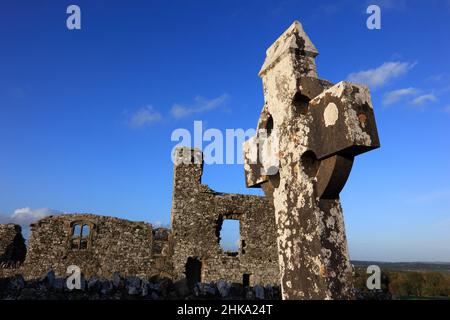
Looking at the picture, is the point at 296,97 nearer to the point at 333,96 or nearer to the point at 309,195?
the point at 333,96

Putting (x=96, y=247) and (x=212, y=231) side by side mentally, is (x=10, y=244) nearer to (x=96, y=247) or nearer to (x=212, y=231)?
(x=96, y=247)

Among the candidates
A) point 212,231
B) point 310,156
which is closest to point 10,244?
point 212,231

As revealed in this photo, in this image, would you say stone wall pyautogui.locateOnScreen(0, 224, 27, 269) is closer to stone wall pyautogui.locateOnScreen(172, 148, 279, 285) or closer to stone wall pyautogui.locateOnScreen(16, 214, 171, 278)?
stone wall pyautogui.locateOnScreen(16, 214, 171, 278)

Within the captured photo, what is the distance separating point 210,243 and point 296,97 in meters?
14.8

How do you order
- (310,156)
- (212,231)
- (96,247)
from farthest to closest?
(212,231) < (96,247) < (310,156)

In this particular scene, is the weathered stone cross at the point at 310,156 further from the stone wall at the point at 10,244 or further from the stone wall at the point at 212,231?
the stone wall at the point at 10,244

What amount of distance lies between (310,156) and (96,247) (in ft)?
49.9

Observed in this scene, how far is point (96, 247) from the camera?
1591 centimetres

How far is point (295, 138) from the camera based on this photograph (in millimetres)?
2900

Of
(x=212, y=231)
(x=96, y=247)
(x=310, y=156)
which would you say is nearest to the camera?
(x=310, y=156)

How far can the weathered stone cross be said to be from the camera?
7.85 feet

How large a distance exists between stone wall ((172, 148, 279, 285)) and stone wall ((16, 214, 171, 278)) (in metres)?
A: 1.05

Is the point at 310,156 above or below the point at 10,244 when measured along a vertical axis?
above
